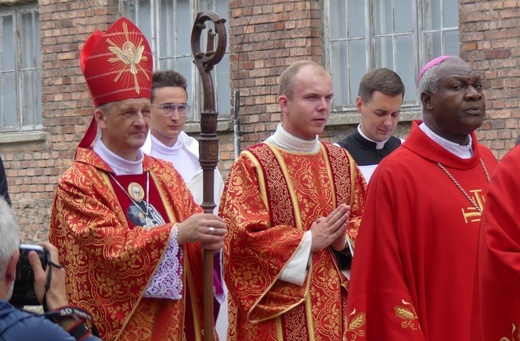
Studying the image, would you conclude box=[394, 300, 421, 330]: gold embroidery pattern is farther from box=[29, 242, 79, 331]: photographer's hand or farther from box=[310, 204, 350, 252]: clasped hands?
box=[29, 242, 79, 331]: photographer's hand

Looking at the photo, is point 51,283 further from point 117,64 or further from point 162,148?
point 162,148

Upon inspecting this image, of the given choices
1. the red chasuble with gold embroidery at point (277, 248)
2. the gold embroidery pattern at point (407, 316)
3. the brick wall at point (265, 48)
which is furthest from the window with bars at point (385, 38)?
the gold embroidery pattern at point (407, 316)

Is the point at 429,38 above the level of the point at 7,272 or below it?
above

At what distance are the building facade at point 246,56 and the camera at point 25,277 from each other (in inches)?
274

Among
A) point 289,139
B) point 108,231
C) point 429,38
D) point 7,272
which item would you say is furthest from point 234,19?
point 7,272

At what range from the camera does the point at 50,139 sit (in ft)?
43.9

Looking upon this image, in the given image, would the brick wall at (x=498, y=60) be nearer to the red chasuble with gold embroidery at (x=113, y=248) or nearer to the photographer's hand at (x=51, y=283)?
the red chasuble with gold embroidery at (x=113, y=248)

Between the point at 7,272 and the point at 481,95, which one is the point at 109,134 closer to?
the point at 481,95

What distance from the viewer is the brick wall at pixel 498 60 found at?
1042 centimetres

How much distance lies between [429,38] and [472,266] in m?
5.72

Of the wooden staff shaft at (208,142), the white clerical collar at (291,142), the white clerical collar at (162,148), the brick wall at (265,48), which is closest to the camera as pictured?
the wooden staff shaft at (208,142)

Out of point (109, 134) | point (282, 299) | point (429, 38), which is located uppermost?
point (429, 38)

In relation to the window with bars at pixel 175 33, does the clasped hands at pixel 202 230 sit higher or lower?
lower

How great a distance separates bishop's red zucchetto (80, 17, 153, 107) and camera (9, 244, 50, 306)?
2.25 metres
